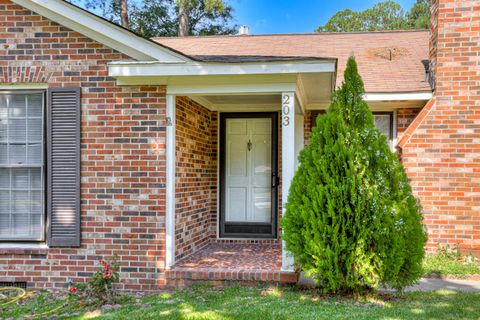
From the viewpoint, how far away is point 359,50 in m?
9.94

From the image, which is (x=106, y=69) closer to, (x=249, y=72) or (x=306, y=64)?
(x=249, y=72)

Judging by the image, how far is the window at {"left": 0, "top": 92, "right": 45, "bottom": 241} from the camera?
5.88m

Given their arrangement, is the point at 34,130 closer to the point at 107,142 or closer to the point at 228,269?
the point at 107,142

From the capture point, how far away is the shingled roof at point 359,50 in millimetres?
8188

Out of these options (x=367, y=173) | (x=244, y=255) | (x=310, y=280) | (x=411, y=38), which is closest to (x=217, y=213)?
(x=244, y=255)

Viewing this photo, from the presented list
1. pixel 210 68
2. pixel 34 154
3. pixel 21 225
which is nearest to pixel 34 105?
pixel 34 154

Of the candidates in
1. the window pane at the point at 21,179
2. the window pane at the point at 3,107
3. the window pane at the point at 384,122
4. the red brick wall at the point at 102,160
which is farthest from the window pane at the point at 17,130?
the window pane at the point at 384,122

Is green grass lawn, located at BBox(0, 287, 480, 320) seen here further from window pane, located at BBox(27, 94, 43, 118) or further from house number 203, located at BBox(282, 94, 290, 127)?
window pane, located at BBox(27, 94, 43, 118)

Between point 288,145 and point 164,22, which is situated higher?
point 164,22

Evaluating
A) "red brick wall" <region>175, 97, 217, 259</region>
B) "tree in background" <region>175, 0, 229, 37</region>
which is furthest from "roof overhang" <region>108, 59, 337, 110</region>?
"tree in background" <region>175, 0, 229, 37</region>

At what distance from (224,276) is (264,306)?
40.2 inches

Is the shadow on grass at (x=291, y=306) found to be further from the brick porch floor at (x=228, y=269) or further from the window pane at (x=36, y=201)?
the window pane at (x=36, y=201)

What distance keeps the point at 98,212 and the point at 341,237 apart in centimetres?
300

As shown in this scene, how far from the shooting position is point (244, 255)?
6852 mm
